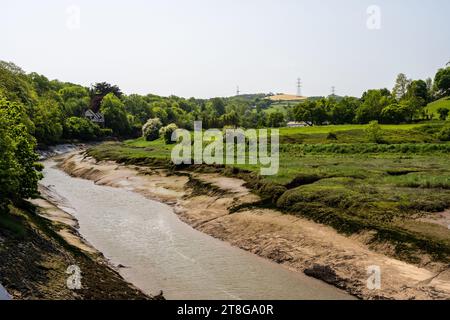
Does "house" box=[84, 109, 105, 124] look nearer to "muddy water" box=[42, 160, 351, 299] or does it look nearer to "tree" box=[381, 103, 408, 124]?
"tree" box=[381, 103, 408, 124]

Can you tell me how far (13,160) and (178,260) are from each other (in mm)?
12519

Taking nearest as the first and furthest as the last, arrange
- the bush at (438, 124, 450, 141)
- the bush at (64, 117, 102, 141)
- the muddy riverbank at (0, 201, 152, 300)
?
the muddy riverbank at (0, 201, 152, 300), the bush at (438, 124, 450, 141), the bush at (64, 117, 102, 141)

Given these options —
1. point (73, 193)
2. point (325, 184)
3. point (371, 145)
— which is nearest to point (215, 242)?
point (325, 184)

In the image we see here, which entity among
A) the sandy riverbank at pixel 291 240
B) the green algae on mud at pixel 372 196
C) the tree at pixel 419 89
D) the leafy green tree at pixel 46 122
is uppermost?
the tree at pixel 419 89

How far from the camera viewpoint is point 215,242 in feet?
117

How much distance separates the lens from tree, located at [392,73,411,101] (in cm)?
15788

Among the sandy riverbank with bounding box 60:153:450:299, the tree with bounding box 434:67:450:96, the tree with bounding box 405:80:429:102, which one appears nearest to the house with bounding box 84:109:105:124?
the tree with bounding box 405:80:429:102

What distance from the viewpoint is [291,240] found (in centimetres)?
3278

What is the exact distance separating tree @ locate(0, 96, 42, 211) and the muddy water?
21.1 feet

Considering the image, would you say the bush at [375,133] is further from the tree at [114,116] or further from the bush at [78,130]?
the tree at [114,116]

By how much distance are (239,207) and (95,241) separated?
1345 centimetres

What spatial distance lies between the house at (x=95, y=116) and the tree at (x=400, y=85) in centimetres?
10333

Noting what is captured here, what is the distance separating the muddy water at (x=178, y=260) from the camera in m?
25.5

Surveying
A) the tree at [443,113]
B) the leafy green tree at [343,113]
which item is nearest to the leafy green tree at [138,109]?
the leafy green tree at [343,113]
